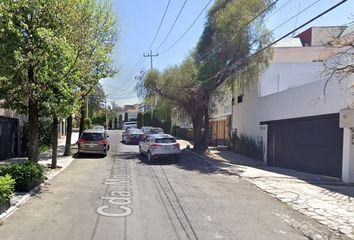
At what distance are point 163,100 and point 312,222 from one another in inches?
886

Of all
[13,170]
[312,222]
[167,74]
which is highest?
[167,74]

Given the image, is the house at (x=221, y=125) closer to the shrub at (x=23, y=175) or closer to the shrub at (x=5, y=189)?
the shrub at (x=23, y=175)

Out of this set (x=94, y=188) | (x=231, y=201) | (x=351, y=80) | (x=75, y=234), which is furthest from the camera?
(x=351, y=80)

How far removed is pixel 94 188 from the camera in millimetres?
13461

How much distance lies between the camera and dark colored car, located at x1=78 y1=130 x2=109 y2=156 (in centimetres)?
2527

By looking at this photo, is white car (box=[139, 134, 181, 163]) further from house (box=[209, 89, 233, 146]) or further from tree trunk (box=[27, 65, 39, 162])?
house (box=[209, 89, 233, 146])

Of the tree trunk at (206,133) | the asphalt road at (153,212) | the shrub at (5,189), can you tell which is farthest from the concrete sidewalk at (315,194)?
the tree trunk at (206,133)

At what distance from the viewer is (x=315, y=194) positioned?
44.8ft

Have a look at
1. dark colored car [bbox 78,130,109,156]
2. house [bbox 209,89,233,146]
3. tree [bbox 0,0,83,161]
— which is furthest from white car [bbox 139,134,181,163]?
house [bbox 209,89,233,146]

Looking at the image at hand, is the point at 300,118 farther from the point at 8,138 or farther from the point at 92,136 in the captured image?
the point at 8,138

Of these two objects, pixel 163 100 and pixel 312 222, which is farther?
pixel 163 100

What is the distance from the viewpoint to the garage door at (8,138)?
20.8m

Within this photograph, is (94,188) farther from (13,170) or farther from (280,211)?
(280,211)

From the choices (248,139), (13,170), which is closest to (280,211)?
(13,170)
